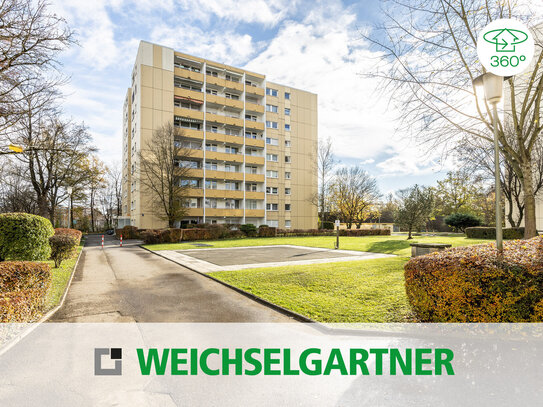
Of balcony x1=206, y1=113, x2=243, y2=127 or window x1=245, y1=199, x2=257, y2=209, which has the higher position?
balcony x1=206, y1=113, x2=243, y2=127

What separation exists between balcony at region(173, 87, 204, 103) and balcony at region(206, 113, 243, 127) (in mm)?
2413

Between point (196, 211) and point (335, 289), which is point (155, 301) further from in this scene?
point (196, 211)

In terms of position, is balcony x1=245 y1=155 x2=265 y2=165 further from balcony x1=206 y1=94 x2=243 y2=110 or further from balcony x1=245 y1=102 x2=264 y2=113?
balcony x1=206 y1=94 x2=243 y2=110

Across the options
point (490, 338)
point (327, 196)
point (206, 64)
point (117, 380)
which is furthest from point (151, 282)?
point (327, 196)

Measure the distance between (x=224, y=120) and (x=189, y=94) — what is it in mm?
5693

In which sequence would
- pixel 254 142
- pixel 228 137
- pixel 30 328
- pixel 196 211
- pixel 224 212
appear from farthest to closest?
1. pixel 254 142
2. pixel 228 137
3. pixel 224 212
4. pixel 196 211
5. pixel 30 328

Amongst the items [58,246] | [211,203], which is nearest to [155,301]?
[58,246]

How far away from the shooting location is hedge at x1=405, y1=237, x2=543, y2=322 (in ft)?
12.6

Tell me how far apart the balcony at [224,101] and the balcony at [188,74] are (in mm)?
Result: 2492

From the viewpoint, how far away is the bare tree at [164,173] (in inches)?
1295

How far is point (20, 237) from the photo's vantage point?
1123cm

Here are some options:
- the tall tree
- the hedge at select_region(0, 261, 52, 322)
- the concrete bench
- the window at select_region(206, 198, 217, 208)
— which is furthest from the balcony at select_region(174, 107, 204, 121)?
the hedge at select_region(0, 261, 52, 322)

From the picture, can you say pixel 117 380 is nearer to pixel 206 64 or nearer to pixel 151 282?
pixel 151 282

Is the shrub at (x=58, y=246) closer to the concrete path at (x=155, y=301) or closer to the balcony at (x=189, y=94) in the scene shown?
the concrete path at (x=155, y=301)
